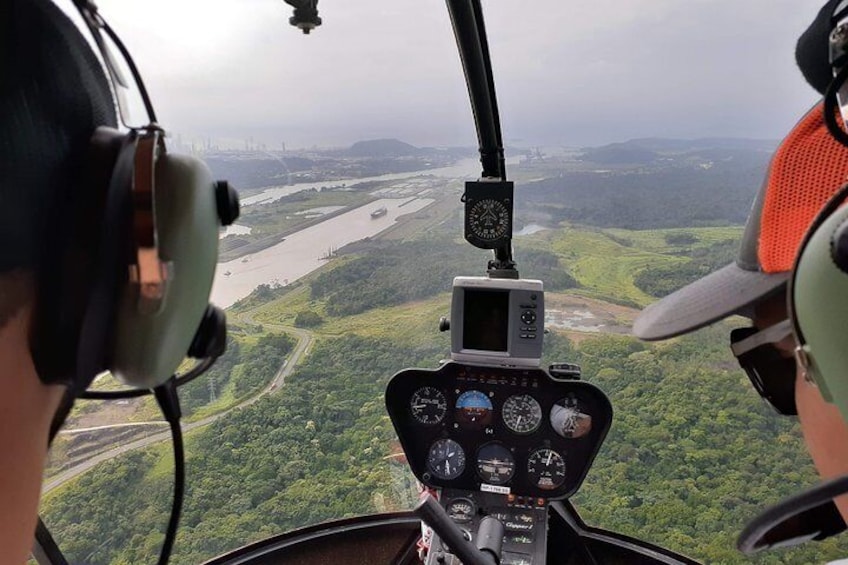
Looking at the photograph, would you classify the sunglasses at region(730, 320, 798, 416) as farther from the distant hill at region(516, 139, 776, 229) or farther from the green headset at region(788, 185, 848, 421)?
the distant hill at region(516, 139, 776, 229)

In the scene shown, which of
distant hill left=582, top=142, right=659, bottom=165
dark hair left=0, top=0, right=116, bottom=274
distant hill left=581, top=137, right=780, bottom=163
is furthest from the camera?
distant hill left=582, top=142, right=659, bottom=165

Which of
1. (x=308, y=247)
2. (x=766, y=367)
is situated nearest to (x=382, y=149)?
(x=308, y=247)

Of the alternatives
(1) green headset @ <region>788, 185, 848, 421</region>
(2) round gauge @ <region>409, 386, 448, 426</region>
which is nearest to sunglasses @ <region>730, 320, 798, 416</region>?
(1) green headset @ <region>788, 185, 848, 421</region>

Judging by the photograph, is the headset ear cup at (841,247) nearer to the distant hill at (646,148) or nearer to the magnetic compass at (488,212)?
the magnetic compass at (488,212)

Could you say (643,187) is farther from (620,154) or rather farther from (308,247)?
(308,247)

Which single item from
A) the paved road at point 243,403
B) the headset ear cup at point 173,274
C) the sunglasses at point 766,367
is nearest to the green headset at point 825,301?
the sunglasses at point 766,367

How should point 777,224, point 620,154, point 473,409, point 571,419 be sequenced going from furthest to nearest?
point 620,154 < point 473,409 < point 571,419 < point 777,224

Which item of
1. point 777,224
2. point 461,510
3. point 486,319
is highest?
point 777,224
